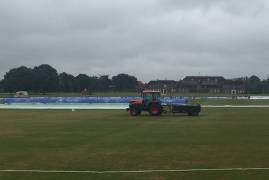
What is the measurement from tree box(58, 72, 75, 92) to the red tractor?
474 ft

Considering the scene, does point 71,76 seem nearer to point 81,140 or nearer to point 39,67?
point 39,67

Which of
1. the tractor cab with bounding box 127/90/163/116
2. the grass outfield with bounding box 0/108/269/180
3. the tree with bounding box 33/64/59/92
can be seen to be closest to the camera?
the grass outfield with bounding box 0/108/269/180

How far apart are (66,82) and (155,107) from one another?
498 feet

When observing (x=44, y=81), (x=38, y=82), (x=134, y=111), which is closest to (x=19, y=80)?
(x=38, y=82)

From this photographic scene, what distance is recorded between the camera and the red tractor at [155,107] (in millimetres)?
42781

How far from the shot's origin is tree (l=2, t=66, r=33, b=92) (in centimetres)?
17550

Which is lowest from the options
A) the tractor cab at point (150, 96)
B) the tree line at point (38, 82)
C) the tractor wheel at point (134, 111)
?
the tractor wheel at point (134, 111)

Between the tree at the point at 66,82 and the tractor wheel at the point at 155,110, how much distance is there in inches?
5729

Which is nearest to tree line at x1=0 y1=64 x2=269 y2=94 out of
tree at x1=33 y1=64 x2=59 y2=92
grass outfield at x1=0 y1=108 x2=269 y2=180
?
tree at x1=33 y1=64 x2=59 y2=92

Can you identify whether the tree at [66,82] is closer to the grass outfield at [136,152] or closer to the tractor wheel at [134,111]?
the tractor wheel at [134,111]

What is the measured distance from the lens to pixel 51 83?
180 m

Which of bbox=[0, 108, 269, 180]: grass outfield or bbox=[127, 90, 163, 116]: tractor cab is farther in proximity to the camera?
bbox=[127, 90, 163, 116]: tractor cab

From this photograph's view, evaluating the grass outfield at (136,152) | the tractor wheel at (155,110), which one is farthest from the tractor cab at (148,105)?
the grass outfield at (136,152)

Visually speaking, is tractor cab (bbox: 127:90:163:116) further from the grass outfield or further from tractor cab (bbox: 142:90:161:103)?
the grass outfield
